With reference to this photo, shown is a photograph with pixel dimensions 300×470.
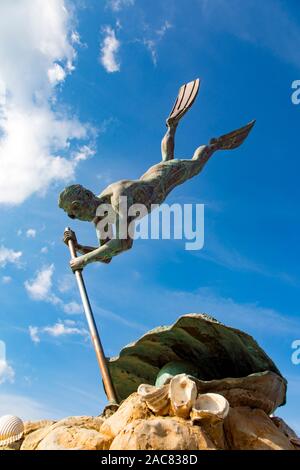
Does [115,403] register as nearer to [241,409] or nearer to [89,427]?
[89,427]

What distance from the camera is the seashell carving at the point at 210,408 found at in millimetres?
4695

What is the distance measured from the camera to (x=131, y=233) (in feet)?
25.1

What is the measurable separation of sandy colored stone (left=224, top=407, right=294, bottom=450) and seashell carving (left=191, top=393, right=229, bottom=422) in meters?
0.45

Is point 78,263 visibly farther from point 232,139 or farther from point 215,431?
point 232,139

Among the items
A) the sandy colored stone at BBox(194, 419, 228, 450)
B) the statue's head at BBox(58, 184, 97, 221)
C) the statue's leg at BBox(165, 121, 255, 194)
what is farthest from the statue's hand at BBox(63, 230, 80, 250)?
the sandy colored stone at BBox(194, 419, 228, 450)

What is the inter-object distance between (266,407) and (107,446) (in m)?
1.99

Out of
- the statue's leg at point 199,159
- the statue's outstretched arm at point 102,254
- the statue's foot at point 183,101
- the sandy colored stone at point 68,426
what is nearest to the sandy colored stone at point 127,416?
the sandy colored stone at point 68,426

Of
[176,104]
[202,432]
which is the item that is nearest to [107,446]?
[202,432]

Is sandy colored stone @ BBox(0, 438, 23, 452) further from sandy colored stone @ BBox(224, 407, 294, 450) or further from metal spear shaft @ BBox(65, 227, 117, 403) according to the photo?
sandy colored stone @ BBox(224, 407, 294, 450)

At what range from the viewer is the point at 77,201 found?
7.60 metres

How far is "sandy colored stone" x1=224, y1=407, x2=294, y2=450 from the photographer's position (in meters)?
5.00

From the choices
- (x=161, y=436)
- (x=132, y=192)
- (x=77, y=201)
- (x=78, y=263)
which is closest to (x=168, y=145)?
(x=132, y=192)

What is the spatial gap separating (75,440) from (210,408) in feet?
4.58

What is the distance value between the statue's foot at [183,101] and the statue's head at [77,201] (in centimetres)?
289
